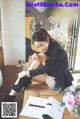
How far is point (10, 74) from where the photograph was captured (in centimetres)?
260

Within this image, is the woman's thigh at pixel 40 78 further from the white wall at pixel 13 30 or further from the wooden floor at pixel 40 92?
the white wall at pixel 13 30

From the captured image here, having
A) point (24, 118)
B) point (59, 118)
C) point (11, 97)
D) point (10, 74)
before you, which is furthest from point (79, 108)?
point (10, 74)

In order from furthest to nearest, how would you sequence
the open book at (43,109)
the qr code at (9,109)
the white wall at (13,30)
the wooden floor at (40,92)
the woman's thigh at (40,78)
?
1. the white wall at (13,30)
2. the woman's thigh at (40,78)
3. the wooden floor at (40,92)
4. the open book at (43,109)
5. the qr code at (9,109)

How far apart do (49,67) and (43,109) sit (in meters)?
0.48

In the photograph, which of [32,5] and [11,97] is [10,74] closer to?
[11,97]

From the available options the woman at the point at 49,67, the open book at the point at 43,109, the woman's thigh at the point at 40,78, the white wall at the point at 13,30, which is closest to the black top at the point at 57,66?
the woman at the point at 49,67

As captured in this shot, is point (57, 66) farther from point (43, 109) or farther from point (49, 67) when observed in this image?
point (43, 109)

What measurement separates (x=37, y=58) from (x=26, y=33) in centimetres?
105

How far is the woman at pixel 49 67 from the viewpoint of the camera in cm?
190

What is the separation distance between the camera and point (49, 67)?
6.31 feet

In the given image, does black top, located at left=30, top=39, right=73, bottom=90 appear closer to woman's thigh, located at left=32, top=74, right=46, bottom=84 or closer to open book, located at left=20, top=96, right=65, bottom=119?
woman's thigh, located at left=32, top=74, right=46, bottom=84

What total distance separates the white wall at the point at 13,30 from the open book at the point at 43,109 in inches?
58.3

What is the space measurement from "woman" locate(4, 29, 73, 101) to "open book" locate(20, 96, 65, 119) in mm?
288

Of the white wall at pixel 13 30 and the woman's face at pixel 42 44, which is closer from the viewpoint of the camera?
the woman's face at pixel 42 44
